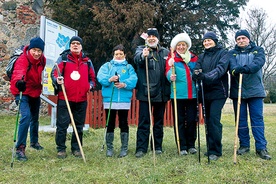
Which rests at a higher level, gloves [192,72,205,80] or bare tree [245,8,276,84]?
bare tree [245,8,276,84]

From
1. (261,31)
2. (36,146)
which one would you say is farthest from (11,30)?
(261,31)

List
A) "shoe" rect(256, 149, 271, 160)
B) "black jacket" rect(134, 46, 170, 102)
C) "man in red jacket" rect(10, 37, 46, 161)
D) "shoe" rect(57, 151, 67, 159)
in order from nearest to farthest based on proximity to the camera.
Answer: "man in red jacket" rect(10, 37, 46, 161), "shoe" rect(256, 149, 271, 160), "shoe" rect(57, 151, 67, 159), "black jacket" rect(134, 46, 170, 102)

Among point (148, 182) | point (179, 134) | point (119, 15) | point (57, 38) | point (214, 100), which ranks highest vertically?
point (119, 15)

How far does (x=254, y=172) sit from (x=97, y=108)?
617cm

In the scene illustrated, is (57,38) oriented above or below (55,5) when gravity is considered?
below

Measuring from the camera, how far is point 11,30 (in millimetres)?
9969

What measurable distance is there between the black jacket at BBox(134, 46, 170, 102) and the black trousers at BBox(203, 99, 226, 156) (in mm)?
735

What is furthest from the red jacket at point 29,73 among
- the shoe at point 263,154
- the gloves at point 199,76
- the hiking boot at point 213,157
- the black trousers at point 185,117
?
the shoe at point 263,154

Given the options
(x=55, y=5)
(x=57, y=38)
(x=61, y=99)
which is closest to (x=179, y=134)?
(x=61, y=99)

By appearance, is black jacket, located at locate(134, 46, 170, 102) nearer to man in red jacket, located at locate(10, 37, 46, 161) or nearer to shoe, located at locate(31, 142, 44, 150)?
man in red jacket, located at locate(10, 37, 46, 161)

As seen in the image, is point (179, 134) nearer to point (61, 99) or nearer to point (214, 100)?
point (214, 100)

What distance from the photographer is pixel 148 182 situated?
3.39m

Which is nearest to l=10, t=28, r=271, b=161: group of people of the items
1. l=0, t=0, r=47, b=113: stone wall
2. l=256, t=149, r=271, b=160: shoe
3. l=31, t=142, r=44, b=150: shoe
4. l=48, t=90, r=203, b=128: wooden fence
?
l=256, t=149, r=271, b=160: shoe

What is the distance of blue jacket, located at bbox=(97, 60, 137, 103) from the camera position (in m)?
4.65
